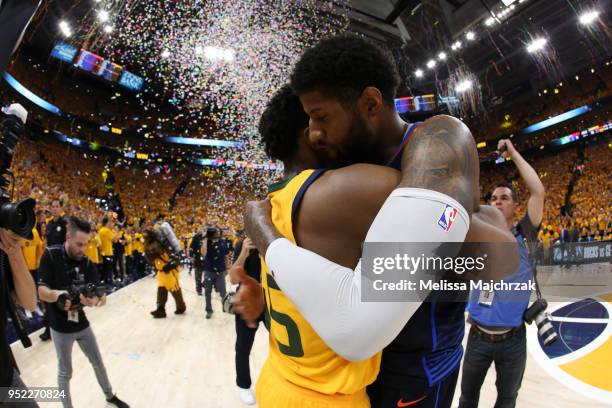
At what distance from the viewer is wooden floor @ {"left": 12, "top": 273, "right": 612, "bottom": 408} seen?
3.79 metres

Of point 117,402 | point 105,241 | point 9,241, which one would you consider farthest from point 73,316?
point 105,241

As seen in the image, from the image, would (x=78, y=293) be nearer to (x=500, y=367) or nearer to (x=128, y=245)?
(x=500, y=367)

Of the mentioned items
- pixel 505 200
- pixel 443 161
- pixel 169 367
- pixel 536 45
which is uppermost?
pixel 536 45

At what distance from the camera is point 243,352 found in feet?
12.3

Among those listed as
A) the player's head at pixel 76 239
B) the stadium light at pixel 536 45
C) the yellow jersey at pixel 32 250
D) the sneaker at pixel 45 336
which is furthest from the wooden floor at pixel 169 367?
the stadium light at pixel 536 45

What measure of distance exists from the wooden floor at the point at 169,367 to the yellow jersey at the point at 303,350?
3.16m

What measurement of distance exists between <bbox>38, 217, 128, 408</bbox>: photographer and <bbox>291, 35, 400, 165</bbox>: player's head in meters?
3.20

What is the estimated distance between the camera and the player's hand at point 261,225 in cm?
97

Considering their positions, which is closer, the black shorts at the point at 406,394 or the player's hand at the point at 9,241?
the black shorts at the point at 406,394

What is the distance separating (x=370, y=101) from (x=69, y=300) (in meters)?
3.33

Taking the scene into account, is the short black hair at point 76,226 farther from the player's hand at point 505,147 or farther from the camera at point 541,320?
the camera at point 541,320

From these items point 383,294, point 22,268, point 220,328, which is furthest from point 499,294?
point 220,328

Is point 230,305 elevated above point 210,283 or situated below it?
above

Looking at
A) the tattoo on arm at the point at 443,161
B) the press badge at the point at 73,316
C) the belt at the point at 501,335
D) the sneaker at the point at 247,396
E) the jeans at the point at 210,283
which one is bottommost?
the sneaker at the point at 247,396
